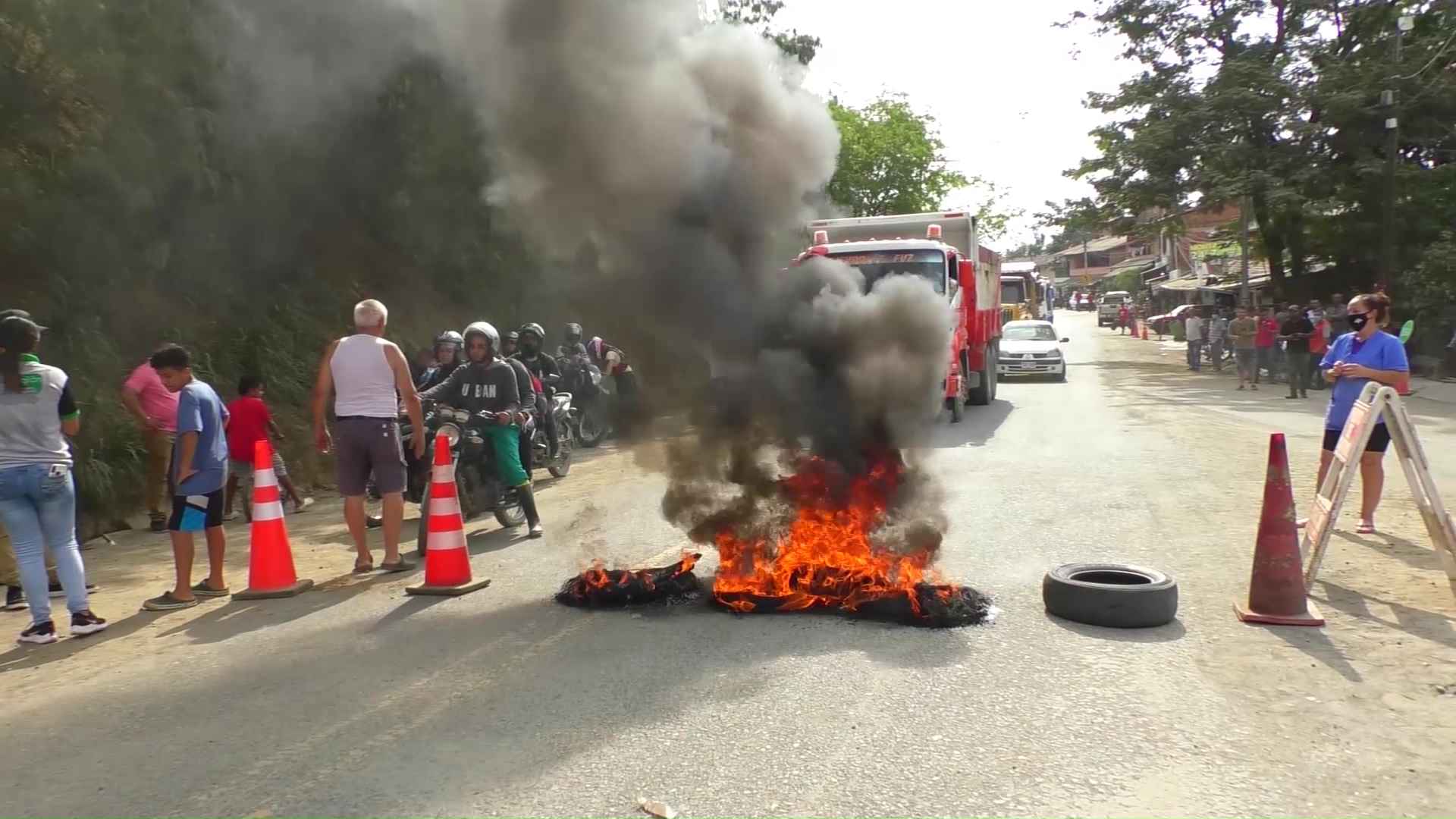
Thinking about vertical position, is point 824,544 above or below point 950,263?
below

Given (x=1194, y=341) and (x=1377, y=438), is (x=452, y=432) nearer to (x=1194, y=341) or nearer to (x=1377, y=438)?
(x=1377, y=438)

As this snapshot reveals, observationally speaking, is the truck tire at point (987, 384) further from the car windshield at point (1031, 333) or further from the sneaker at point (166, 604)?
the sneaker at point (166, 604)

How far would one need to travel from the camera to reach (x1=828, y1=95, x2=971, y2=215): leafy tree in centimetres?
2945

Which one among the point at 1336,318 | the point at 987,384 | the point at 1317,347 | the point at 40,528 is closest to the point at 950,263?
the point at 987,384

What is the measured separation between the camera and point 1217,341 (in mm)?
25562

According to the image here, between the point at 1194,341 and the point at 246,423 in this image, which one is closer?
the point at 246,423

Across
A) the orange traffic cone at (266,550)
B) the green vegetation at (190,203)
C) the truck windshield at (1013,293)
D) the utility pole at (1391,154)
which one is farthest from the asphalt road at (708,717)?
the truck windshield at (1013,293)

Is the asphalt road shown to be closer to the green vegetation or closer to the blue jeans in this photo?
the blue jeans

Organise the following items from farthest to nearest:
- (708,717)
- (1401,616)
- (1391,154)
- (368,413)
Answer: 1. (1391,154)
2. (368,413)
3. (1401,616)
4. (708,717)

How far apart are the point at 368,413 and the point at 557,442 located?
413cm

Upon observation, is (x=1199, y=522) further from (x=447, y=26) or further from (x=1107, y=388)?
(x=1107, y=388)

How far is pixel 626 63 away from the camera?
6.32 m

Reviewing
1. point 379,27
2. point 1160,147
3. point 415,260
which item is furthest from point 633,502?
point 1160,147

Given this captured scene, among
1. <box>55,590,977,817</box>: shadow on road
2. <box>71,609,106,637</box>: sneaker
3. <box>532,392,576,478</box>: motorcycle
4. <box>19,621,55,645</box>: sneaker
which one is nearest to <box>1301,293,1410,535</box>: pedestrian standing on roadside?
<box>55,590,977,817</box>: shadow on road
